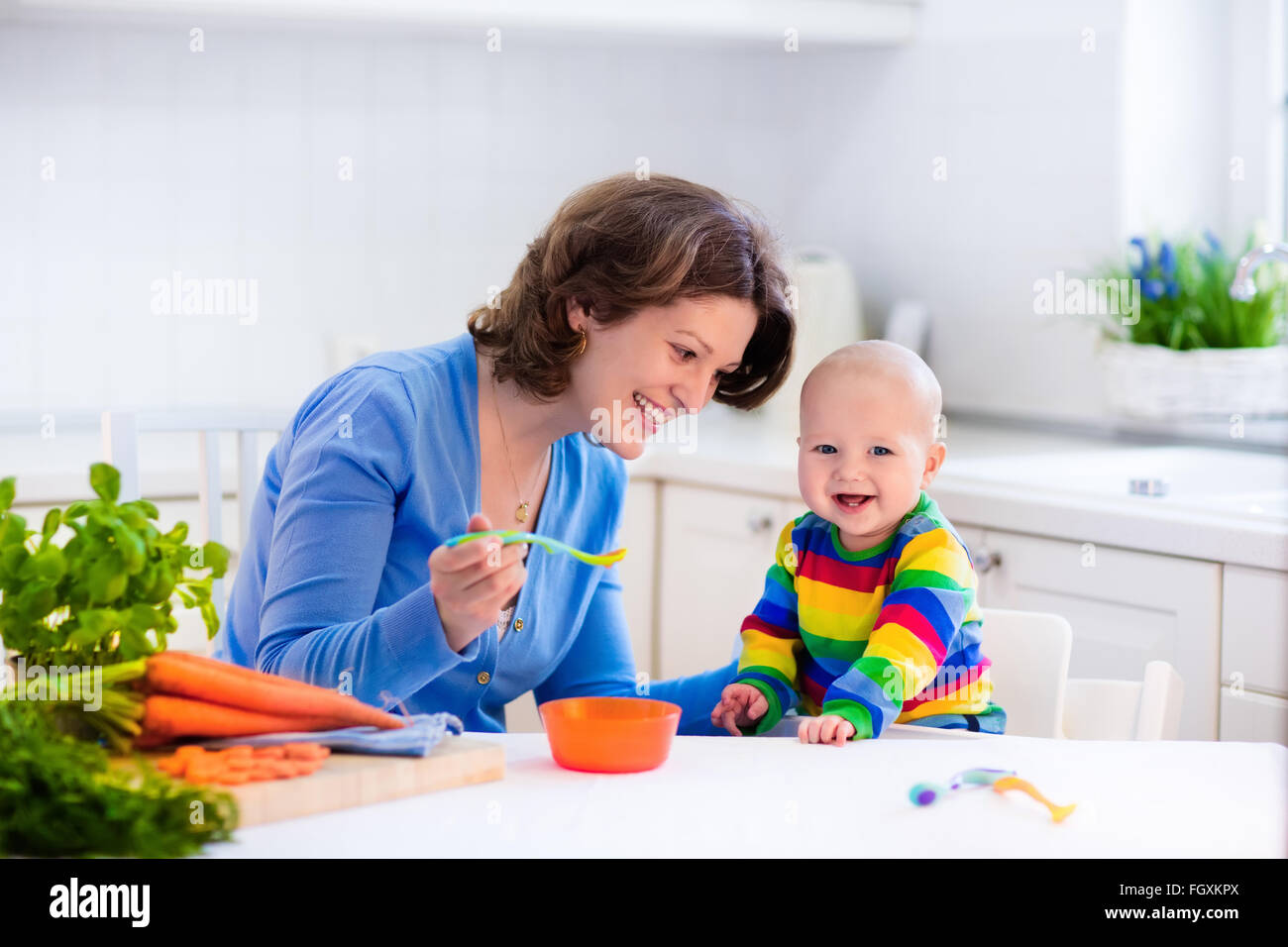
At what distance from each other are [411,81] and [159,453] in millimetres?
973

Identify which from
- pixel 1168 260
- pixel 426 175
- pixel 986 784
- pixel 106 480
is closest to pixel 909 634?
pixel 986 784

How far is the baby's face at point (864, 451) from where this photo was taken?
1.37 meters

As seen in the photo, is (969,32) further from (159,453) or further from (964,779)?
(964,779)

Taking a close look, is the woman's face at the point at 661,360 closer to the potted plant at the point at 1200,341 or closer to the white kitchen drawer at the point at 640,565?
the white kitchen drawer at the point at 640,565

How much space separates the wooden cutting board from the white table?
0.01 metres

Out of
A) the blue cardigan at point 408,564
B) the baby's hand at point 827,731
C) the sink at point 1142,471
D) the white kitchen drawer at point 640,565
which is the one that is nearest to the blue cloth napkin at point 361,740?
the blue cardigan at point 408,564

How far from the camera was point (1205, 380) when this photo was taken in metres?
2.49

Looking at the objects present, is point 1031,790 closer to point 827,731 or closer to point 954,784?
point 954,784

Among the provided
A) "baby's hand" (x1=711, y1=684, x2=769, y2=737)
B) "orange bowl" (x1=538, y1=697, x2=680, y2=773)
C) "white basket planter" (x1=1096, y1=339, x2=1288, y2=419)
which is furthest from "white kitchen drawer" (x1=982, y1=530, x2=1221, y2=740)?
"orange bowl" (x1=538, y1=697, x2=680, y2=773)

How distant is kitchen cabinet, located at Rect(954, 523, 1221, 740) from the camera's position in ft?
6.22

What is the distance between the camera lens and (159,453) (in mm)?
2588

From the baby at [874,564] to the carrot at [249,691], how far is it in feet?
1.51

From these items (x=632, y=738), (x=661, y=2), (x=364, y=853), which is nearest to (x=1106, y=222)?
(x=661, y=2)

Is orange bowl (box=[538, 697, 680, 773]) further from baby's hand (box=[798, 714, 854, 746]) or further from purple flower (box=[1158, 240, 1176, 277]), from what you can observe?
Result: purple flower (box=[1158, 240, 1176, 277])
